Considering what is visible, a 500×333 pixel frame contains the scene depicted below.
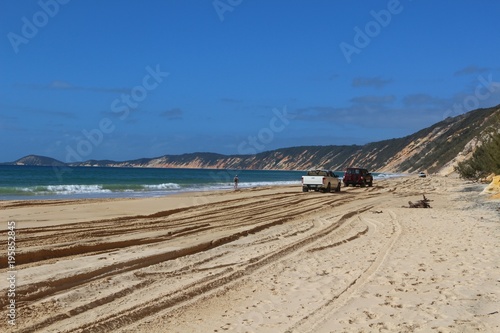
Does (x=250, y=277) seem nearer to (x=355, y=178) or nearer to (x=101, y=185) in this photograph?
(x=355, y=178)

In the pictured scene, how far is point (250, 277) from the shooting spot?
8.37m

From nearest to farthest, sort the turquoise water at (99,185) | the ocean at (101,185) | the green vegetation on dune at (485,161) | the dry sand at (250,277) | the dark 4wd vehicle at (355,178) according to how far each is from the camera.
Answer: the dry sand at (250,277), the green vegetation on dune at (485,161), the ocean at (101,185), the turquoise water at (99,185), the dark 4wd vehicle at (355,178)

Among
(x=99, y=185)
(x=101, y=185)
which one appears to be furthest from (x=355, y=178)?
(x=99, y=185)

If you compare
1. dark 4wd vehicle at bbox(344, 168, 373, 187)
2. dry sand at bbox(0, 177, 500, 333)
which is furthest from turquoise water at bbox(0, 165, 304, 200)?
dry sand at bbox(0, 177, 500, 333)

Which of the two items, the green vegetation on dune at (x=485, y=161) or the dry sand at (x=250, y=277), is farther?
the green vegetation on dune at (x=485, y=161)

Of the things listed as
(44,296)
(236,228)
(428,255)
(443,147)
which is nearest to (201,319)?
(44,296)

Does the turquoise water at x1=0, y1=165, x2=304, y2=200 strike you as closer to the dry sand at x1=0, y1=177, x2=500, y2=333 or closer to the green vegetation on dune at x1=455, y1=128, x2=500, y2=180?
the dry sand at x1=0, y1=177, x2=500, y2=333

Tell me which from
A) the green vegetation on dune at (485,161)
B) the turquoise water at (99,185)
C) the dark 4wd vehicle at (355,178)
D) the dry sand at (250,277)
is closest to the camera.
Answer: the dry sand at (250,277)

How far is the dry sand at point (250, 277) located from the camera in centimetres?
597

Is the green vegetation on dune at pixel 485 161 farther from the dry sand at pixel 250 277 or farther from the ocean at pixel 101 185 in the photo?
the dry sand at pixel 250 277

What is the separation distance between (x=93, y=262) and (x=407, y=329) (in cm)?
552

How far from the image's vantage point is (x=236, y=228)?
47.3ft

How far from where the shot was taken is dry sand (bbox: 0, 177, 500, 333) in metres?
5.97

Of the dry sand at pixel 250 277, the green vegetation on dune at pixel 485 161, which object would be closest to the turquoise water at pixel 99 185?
the dry sand at pixel 250 277
